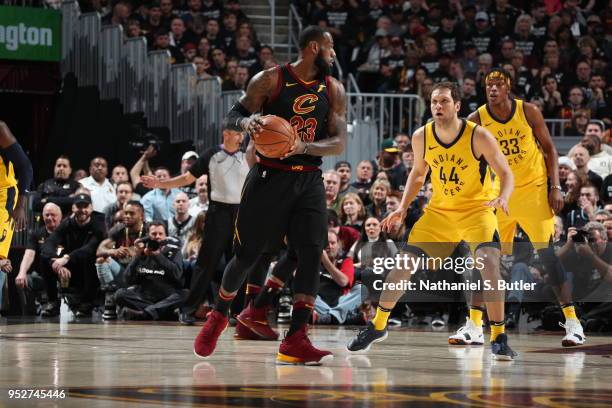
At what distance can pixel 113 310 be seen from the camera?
1283 centimetres

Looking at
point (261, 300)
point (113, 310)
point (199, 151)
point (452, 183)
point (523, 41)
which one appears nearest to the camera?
point (452, 183)

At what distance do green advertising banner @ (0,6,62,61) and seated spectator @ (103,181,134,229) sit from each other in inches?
166

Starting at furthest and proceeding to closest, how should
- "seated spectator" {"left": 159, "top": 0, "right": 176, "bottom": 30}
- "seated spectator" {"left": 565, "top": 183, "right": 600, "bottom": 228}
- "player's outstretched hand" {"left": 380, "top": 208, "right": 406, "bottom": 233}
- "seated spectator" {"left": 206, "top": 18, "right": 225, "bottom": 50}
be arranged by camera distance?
"seated spectator" {"left": 159, "top": 0, "right": 176, "bottom": 30}, "seated spectator" {"left": 206, "top": 18, "right": 225, "bottom": 50}, "seated spectator" {"left": 565, "top": 183, "right": 600, "bottom": 228}, "player's outstretched hand" {"left": 380, "top": 208, "right": 406, "bottom": 233}

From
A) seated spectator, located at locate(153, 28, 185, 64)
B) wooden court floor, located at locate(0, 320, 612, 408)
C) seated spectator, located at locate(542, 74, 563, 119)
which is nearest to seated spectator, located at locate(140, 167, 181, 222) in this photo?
seated spectator, located at locate(153, 28, 185, 64)

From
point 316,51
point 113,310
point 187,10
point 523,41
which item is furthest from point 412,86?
point 316,51

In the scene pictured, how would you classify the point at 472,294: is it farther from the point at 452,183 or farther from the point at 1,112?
the point at 1,112

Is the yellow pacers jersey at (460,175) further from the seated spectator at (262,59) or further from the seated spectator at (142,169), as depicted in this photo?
the seated spectator at (262,59)

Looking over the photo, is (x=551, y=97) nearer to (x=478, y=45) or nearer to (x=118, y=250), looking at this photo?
(x=478, y=45)

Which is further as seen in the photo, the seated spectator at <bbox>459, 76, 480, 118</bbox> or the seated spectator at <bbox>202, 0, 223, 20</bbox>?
the seated spectator at <bbox>202, 0, 223, 20</bbox>

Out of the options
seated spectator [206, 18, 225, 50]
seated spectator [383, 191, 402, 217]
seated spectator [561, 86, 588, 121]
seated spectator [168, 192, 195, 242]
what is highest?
seated spectator [206, 18, 225, 50]

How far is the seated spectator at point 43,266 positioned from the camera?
1324 cm

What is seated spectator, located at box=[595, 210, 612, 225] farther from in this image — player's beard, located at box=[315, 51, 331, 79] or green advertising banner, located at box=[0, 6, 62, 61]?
green advertising banner, located at box=[0, 6, 62, 61]

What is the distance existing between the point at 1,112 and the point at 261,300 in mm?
11366

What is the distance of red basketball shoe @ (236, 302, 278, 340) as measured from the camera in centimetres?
918
